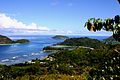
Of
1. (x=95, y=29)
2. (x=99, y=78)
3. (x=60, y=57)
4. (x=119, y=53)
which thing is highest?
(x=95, y=29)

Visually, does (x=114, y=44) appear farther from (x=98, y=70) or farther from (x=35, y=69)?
(x=35, y=69)

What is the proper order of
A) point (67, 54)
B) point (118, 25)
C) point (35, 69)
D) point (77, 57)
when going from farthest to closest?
point (67, 54)
point (77, 57)
point (35, 69)
point (118, 25)

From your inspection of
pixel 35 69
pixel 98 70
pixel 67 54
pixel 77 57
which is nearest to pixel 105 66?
pixel 98 70

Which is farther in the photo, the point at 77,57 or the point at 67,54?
the point at 67,54

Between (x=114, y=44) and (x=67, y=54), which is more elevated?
(x=114, y=44)

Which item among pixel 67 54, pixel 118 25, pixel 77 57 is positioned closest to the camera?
pixel 118 25

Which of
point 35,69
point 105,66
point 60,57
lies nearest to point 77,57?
point 60,57
